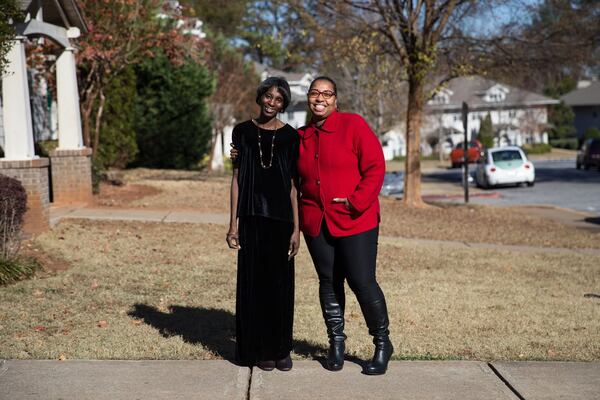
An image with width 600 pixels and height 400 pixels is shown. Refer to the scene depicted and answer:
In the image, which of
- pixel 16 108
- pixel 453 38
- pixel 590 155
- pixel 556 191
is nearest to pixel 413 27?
pixel 453 38

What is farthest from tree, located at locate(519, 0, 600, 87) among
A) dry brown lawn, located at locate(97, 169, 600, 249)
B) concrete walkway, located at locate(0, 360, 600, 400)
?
concrete walkway, located at locate(0, 360, 600, 400)

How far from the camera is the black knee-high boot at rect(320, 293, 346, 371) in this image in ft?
18.0

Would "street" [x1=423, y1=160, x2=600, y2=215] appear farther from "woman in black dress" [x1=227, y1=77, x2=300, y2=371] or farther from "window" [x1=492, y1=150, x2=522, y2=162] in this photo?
"woman in black dress" [x1=227, y1=77, x2=300, y2=371]

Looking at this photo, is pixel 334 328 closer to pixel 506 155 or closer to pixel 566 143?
pixel 506 155

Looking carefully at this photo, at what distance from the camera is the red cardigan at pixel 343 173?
17.2 feet

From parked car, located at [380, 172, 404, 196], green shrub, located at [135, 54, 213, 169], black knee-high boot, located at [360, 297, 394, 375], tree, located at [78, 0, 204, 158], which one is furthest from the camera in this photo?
green shrub, located at [135, 54, 213, 169]

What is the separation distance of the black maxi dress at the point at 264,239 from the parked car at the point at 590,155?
37.5m

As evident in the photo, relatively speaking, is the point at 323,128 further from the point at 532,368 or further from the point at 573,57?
the point at 573,57

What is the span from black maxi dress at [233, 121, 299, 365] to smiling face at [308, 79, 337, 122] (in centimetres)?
22

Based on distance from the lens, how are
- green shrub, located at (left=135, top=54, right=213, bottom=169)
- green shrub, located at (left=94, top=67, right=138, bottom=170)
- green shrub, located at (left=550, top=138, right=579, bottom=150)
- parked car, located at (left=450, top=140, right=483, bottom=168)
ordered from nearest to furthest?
green shrub, located at (left=94, top=67, right=138, bottom=170), green shrub, located at (left=135, top=54, right=213, bottom=169), parked car, located at (left=450, top=140, right=483, bottom=168), green shrub, located at (left=550, top=138, right=579, bottom=150)

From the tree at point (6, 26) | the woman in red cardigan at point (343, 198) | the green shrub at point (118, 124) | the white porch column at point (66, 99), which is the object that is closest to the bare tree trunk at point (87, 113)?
the green shrub at point (118, 124)

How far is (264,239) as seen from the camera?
546 cm

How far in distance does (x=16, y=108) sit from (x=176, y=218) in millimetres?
3469

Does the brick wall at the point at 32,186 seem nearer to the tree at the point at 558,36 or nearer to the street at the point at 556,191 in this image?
the tree at the point at 558,36
